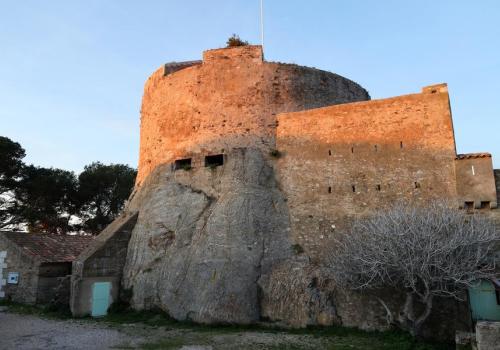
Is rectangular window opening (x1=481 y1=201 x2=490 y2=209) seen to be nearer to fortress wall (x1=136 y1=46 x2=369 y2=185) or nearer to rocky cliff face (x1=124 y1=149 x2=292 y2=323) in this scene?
rocky cliff face (x1=124 y1=149 x2=292 y2=323)

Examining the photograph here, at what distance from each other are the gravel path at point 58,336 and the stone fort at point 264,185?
1.45 metres

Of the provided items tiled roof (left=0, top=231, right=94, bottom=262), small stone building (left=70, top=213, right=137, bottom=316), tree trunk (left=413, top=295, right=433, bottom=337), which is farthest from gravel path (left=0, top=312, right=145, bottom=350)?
tree trunk (left=413, top=295, right=433, bottom=337)

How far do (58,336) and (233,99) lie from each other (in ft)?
31.8

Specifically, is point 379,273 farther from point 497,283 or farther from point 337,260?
point 497,283

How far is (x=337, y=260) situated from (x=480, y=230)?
3.52 m

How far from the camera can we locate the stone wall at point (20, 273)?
15.6 metres

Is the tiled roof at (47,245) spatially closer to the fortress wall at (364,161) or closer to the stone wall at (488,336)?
the fortress wall at (364,161)

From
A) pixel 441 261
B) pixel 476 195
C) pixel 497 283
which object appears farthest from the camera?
pixel 476 195

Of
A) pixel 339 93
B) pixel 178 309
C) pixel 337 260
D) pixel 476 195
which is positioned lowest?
pixel 178 309

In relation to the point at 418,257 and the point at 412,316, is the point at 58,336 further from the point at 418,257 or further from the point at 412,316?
the point at 418,257

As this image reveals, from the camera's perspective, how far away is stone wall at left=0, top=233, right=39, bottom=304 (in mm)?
15633

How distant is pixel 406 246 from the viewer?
28.8 feet

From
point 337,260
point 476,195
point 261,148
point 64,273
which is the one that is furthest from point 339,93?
point 64,273

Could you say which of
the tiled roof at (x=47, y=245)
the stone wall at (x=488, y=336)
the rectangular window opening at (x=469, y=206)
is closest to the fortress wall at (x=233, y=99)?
the tiled roof at (x=47, y=245)
